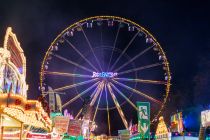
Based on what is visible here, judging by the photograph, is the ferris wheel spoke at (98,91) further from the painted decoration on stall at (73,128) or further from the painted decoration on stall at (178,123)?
the painted decoration on stall at (178,123)

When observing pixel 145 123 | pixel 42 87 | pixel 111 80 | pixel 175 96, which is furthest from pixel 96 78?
pixel 145 123

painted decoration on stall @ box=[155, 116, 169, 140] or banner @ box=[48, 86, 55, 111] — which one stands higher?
banner @ box=[48, 86, 55, 111]

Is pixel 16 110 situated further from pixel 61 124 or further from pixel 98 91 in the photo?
pixel 98 91

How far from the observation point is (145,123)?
1962 centimetres

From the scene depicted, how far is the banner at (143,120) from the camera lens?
19.5 metres

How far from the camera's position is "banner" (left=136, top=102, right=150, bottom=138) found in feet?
64.0

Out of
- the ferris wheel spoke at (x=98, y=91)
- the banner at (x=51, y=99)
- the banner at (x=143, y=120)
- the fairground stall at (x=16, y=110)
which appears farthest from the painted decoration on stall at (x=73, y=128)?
the banner at (x=143, y=120)

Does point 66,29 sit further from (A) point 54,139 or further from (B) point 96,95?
(A) point 54,139

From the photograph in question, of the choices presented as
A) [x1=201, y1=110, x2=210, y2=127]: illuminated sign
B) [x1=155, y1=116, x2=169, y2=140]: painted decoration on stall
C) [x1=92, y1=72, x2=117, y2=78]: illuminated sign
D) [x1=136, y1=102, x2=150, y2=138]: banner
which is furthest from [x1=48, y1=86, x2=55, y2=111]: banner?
[x1=136, y1=102, x2=150, y2=138]: banner

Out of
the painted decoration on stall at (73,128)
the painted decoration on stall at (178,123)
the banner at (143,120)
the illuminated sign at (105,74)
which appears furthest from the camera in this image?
the illuminated sign at (105,74)

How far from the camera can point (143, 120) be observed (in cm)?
1972

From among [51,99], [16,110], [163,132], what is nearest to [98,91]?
[51,99]

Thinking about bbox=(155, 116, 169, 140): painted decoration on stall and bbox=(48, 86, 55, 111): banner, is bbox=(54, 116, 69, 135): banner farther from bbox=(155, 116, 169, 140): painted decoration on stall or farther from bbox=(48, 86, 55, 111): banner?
bbox=(155, 116, 169, 140): painted decoration on stall

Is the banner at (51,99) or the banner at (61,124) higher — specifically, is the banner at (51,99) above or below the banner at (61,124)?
above
